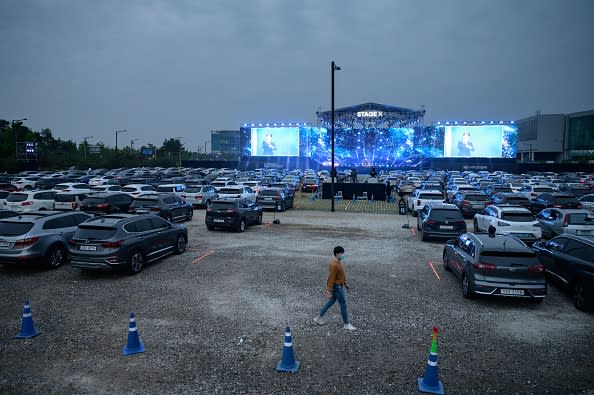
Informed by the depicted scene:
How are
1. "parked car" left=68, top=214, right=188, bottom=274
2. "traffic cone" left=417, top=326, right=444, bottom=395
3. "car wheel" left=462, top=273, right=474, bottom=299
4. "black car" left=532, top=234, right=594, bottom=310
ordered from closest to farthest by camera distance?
1. "traffic cone" left=417, top=326, right=444, bottom=395
2. "black car" left=532, top=234, right=594, bottom=310
3. "car wheel" left=462, top=273, right=474, bottom=299
4. "parked car" left=68, top=214, right=188, bottom=274

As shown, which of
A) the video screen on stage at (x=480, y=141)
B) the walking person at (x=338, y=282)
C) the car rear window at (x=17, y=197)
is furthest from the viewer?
the video screen on stage at (x=480, y=141)

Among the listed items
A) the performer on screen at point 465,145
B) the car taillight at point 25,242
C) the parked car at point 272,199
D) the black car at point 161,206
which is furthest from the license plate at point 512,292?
the performer on screen at point 465,145

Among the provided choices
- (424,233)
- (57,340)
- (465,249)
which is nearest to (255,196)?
(424,233)

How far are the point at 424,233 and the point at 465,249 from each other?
20.2 ft

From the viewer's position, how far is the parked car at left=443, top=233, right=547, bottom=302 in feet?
29.6

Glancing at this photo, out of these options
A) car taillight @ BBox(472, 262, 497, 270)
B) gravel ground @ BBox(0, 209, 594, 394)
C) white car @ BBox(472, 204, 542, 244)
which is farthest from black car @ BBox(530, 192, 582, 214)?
car taillight @ BBox(472, 262, 497, 270)

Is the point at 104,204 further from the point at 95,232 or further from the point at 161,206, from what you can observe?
the point at 95,232

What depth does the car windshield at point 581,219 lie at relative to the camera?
580 inches

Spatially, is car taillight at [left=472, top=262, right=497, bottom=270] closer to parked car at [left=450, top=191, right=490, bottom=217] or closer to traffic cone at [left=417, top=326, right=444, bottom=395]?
traffic cone at [left=417, top=326, right=444, bottom=395]

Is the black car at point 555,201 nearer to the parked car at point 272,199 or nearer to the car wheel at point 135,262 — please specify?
the parked car at point 272,199

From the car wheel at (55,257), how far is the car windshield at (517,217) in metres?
15.8

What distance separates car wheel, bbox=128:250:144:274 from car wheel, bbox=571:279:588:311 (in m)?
11.5

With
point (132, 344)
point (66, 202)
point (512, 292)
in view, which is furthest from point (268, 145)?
point (132, 344)

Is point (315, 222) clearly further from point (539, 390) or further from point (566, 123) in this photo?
point (566, 123)
